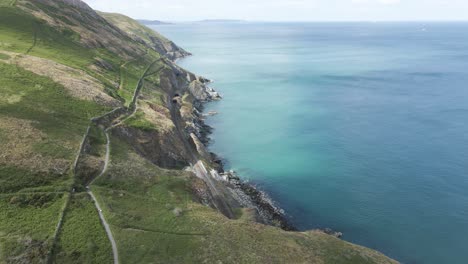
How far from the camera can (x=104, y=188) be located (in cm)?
4753

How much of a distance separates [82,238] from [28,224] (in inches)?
246

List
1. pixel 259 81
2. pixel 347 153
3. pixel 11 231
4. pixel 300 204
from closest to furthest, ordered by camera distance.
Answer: pixel 11 231 → pixel 300 204 → pixel 347 153 → pixel 259 81

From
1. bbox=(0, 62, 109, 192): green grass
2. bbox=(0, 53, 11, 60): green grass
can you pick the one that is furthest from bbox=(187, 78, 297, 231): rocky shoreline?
bbox=(0, 53, 11, 60): green grass

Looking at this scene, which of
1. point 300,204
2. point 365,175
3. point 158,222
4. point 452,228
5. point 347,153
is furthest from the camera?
point 347,153

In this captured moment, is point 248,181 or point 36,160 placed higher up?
point 36,160

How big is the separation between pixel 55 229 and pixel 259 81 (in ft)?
493

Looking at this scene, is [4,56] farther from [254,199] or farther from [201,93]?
[201,93]

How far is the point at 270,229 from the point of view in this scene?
45969 mm

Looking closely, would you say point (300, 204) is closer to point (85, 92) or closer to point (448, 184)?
point (448, 184)

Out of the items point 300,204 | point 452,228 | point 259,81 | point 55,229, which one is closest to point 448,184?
point 452,228

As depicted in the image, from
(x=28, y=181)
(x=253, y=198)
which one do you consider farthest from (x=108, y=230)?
(x=253, y=198)

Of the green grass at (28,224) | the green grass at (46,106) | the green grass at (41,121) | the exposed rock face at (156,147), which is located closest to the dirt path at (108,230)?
the green grass at (28,224)

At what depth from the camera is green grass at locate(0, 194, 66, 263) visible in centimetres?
3444

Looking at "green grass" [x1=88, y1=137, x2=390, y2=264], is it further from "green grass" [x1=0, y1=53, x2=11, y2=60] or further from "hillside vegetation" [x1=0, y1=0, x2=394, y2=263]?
"green grass" [x1=0, y1=53, x2=11, y2=60]
